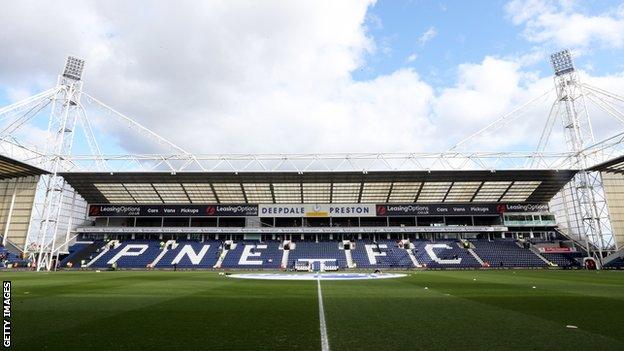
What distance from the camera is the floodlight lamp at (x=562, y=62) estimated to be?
55.9 metres

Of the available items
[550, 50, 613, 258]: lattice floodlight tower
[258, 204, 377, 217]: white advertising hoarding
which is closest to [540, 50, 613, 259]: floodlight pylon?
[550, 50, 613, 258]: lattice floodlight tower

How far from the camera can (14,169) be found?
5366 cm

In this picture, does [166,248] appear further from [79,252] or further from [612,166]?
[612,166]

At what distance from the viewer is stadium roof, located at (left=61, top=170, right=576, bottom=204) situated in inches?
2200

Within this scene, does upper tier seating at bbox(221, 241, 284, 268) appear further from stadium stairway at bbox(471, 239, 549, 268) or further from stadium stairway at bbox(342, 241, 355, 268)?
stadium stairway at bbox(471, 239, 549, 268)

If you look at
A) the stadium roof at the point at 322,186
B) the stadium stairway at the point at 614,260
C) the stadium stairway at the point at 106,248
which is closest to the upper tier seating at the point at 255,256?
the stadium roof at the point at 322,186

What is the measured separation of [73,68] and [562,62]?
246ft

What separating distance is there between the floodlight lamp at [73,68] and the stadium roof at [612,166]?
76.7m

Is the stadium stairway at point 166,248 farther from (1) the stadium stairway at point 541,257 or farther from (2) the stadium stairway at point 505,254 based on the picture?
(1) the stadium stairway at point 541,257

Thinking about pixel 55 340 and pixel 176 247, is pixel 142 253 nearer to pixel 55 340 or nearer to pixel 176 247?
pixel 176 247

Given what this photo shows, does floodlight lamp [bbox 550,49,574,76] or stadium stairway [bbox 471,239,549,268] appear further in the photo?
floodlight lamp [bbox 550,49,574,76]

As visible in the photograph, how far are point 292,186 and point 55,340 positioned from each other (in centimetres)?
5174

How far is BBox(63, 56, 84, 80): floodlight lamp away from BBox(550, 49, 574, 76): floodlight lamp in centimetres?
7321

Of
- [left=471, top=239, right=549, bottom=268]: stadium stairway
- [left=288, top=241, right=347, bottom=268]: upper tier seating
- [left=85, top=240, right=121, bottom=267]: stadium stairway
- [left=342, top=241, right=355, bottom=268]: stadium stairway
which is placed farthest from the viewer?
[left=85, top=240, right=121, bottom=267]: stadium stairway
